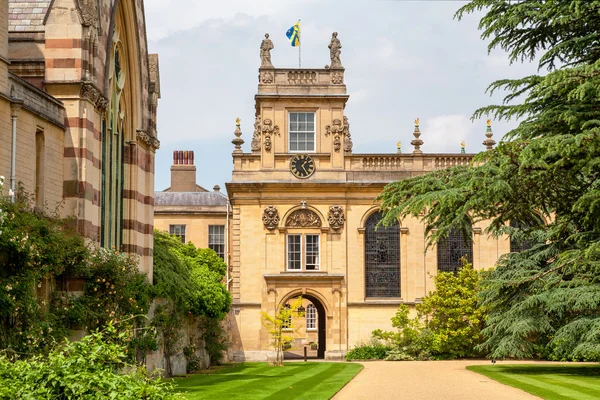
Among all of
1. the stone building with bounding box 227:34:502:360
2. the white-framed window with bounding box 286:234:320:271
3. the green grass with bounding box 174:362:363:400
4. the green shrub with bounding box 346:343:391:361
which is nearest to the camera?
the green grass with bounding box 174:362:363:400

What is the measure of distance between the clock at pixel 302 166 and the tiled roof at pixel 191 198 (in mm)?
9530

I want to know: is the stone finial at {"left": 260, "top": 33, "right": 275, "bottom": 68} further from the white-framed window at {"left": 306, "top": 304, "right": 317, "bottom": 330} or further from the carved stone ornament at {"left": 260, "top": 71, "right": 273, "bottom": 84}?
the white-framed window at {"left": 306, "top": 304, "right": 317, "bottom": 330}

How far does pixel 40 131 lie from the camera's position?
17531 mm

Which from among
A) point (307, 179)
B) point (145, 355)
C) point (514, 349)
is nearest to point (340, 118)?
point (307, 179)

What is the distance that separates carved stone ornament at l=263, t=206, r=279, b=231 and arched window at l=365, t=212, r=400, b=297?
14.3 feet

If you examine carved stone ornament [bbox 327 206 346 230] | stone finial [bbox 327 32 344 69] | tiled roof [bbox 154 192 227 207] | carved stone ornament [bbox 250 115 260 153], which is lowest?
carved stone ornament [bbox 327 206 346 230]

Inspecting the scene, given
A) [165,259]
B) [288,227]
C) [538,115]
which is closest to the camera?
[538,115]

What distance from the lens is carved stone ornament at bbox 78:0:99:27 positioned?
18.8 meters

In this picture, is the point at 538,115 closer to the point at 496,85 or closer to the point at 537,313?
the point at 496,85

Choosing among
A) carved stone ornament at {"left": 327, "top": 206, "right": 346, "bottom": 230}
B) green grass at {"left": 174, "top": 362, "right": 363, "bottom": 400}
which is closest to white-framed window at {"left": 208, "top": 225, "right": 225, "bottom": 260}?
carved stone ornament at {"left": 327, "top": 206, "right": 346, "bottom": 230}

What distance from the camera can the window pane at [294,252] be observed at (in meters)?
44.2

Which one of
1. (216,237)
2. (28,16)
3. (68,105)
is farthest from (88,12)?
(216,237)

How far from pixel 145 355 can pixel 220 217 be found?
95.5ft

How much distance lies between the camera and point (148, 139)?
79.9 feet
